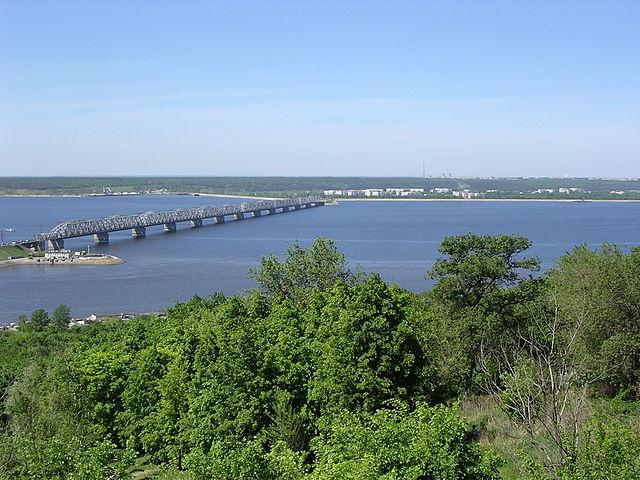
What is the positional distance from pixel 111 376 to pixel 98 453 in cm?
556

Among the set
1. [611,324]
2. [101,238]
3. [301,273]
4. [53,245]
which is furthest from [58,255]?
[611,324]

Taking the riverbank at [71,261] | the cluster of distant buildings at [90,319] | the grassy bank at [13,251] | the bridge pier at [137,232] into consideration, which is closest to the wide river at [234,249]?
the riverbank at [71,261]

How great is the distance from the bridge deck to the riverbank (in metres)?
5.25

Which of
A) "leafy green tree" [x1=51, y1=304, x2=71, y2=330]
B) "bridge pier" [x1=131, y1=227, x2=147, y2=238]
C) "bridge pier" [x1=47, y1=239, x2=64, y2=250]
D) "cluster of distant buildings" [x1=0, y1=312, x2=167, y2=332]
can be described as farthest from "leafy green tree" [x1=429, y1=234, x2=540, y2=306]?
"bridge pier" [x1=131, y1=227, x2=147, y2=238]

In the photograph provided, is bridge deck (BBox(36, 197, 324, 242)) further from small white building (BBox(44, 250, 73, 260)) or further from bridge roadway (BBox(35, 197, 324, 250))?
small white building (BBox(44, 250, 73, 260))

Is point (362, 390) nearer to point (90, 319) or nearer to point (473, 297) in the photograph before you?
point (473, 297)

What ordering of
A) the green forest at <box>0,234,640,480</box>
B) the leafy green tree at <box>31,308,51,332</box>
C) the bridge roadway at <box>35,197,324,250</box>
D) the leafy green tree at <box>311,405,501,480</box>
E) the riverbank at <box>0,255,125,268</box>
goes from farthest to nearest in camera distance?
the bridge roadway at <box>35,197,324,250</box> → the riverbank at <box>0,255,125,268</box> → the leafy green tree at <box>31,308,51,332</box> → the green forest at <box>0,234,640,480</box> → the leafy green tree at <box>311,405,501,480</box>

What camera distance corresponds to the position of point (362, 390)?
11078 mm

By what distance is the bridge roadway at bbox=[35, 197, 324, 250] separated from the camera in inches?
2413

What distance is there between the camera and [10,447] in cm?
974

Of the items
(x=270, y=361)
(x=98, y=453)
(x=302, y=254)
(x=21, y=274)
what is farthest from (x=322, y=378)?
(x=21, y=274)

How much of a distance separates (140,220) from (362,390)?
65242 mm

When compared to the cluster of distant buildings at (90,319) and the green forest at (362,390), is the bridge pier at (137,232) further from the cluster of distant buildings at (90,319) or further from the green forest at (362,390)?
the green forest at (362,390)

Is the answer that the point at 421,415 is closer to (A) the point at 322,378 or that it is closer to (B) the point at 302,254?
(A) the point at 322,378
